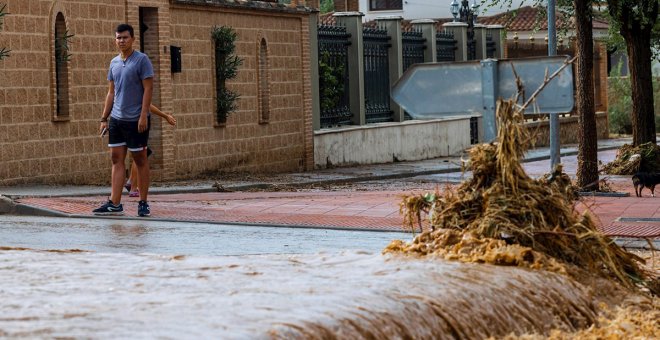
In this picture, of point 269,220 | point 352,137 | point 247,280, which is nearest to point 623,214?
point 269,220

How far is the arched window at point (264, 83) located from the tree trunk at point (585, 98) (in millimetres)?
8380

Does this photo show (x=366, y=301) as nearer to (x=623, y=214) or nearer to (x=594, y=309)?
(x=594, y=309)

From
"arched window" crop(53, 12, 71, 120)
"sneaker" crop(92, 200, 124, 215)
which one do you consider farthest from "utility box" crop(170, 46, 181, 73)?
"sneaker" crop(92, 200, 124, 215)

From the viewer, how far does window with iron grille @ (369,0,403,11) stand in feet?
233

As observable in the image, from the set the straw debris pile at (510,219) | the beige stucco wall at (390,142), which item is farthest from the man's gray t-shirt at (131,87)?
the beige stucco wall at (390,142)

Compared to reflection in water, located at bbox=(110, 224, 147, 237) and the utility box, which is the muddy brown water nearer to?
reflection in water, located at bbox=(110, 224, 147, 237)

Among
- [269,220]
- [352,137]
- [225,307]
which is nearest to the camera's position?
[225,307]

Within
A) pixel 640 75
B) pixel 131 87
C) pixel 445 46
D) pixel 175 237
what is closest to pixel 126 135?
pixel 131 87

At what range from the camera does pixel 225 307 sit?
252 inches

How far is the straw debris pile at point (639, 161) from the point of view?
28.1 metres

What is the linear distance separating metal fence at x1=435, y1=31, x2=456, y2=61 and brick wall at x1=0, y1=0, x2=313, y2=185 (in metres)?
8.80

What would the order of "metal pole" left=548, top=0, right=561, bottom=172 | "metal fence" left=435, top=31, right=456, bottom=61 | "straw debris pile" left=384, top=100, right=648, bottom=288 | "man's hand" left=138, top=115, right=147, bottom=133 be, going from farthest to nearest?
1. "metal fence" left=435, top=31, right=456, bottom=61
2. "metal pole" left=548, top=0, right=561, bottom=172
3. "man's hand" left=138, top=115, right=147, bottom=133
4. "straw debris pile" left=384, top=100, right=648, bottom=288

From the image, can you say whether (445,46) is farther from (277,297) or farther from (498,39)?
(277,297)

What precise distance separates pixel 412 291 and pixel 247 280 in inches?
37.4
